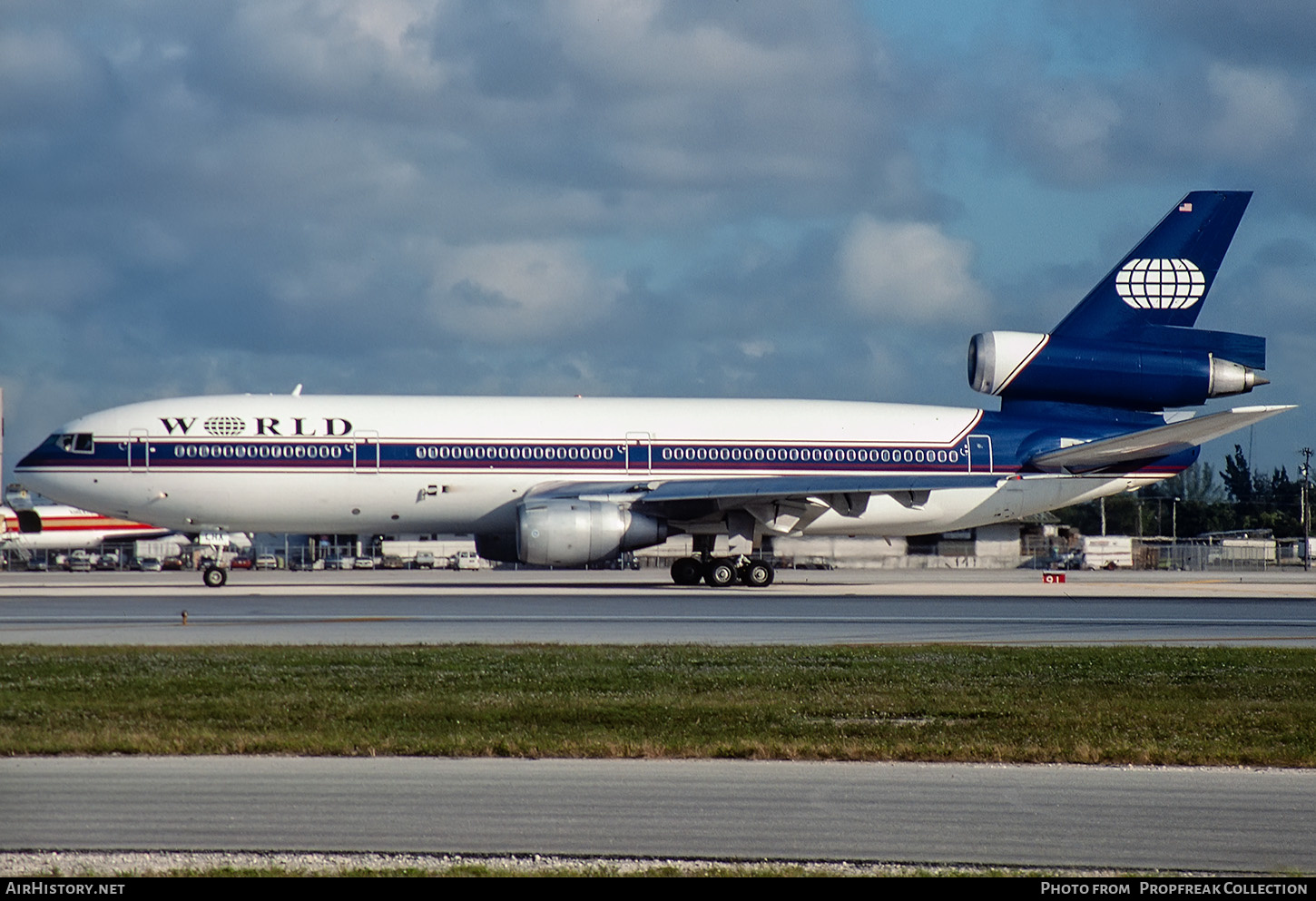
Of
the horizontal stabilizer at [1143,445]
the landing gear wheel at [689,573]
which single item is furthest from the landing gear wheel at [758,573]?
the horizontal stabilizer at [1143,445]

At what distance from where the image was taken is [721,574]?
32375mm

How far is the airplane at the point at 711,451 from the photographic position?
30906 mm

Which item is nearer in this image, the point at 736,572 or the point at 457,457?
the point at 457,457

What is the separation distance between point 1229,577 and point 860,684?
33554mm

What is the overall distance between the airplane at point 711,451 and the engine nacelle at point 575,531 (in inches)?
1.9

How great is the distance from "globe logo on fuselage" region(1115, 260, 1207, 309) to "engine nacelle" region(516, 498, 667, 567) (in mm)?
14662

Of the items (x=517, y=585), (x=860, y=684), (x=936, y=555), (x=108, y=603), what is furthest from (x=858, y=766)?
(x=936, y=555)

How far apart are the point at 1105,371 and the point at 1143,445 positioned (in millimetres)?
2264

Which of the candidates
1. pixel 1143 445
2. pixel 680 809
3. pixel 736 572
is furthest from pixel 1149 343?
pixel 680 809

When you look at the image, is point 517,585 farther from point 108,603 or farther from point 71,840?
point 71,840

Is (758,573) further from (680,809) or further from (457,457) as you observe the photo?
(680,809)

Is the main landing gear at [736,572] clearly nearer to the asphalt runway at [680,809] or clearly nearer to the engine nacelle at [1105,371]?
the engine nacelle at [1105,371]

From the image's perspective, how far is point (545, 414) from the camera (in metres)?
32.7

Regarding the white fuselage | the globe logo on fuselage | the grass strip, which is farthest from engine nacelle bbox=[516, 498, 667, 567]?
the globe logo on fuselage
